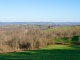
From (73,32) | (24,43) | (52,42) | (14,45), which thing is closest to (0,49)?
(14,45)

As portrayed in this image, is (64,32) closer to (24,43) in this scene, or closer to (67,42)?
(67,42)

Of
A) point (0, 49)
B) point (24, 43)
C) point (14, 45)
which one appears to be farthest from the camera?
point (24, 43)

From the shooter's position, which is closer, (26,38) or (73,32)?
(26,38)

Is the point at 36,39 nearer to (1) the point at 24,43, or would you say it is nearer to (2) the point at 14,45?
(1) the point at 24,43

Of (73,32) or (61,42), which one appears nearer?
(61,42)

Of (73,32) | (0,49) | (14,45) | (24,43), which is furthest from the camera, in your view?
(73,32)

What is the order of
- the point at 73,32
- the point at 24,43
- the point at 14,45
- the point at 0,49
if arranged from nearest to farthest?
the point at 0,49, the point at 14,45, the point at 24,43, the point at 73,32

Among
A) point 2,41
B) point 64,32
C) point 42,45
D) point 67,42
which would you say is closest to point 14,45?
point 2,41
